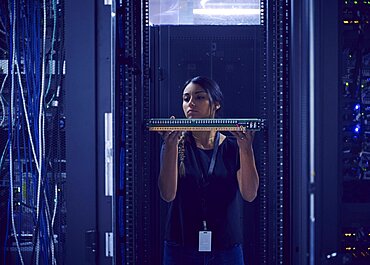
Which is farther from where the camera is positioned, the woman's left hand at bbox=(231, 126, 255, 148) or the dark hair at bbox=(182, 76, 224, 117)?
the dark hair at bbox=(182, 76, 224, 117)

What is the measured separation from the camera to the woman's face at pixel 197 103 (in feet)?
5.76

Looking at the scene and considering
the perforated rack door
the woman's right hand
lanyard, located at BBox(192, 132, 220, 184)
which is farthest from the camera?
lanyard, located at BBox(192, 132, 220, 184)

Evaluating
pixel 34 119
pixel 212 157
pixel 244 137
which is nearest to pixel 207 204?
pixel 212 157

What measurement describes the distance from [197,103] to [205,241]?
57 cm

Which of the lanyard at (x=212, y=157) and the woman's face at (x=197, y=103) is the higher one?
the woman's face at (x=197, y=103)

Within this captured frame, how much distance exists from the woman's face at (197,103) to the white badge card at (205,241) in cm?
48

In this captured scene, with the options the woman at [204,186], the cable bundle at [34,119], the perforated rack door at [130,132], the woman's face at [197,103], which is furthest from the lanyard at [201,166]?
the cable bundle at [34,119]

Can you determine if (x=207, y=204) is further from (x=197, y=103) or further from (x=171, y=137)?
(x=197, y=103)

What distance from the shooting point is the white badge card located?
164 cm

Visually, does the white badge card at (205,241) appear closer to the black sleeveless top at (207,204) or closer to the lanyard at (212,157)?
the black sleeveless top at (207,204)

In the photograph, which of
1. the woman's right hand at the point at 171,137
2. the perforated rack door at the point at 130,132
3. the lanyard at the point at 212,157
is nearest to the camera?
the perforated rack door at the point at 130,132

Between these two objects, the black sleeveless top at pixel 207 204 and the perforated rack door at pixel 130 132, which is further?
the black sleeveless top at pixel 207 204

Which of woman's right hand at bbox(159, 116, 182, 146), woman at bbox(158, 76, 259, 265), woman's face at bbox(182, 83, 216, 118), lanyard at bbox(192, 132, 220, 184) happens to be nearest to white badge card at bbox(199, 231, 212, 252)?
woman at bbox(158, 76, 259, 265)

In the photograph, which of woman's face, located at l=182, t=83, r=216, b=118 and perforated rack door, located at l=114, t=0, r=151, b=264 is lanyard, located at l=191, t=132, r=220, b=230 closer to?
woman's face, located at l=182, t=83, r=216, b=118
